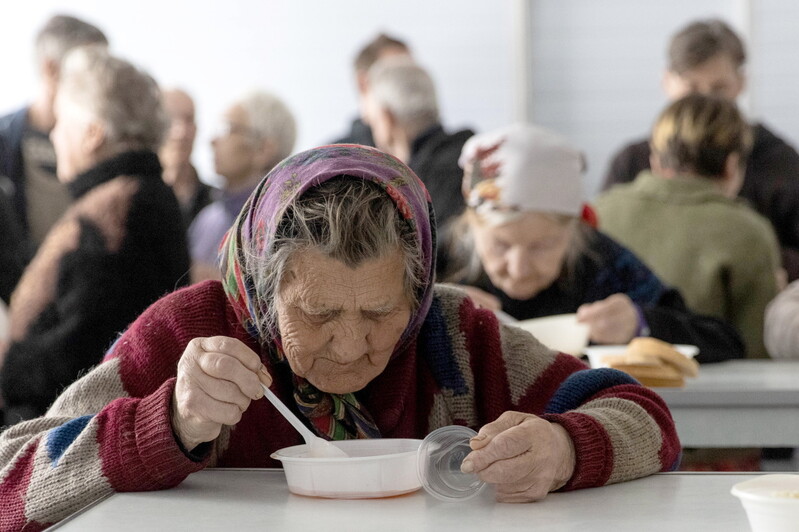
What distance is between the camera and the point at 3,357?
9.30ft

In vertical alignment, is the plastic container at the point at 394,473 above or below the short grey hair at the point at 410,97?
below

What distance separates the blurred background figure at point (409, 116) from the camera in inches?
169

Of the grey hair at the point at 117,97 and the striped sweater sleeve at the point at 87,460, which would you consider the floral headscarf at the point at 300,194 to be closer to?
the striped sweater sleeve at the point at 87,460

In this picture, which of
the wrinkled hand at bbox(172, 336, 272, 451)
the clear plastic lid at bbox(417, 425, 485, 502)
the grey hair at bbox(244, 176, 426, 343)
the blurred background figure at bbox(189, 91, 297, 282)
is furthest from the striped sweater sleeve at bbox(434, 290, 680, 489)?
the blurred background figure at bbox(189, 91, 297, 282)

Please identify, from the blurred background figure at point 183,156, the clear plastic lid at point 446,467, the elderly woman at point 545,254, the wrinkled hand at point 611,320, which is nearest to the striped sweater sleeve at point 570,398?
the clear plastic lid at point 446,467

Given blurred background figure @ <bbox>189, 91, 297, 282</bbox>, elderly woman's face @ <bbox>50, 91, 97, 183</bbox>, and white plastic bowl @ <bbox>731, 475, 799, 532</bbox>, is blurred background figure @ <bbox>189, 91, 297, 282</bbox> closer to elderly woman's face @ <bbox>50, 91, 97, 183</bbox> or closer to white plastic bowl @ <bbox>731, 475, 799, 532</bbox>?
elderly woman's face @ <bbox>50, 91, 97, 183</bbox>

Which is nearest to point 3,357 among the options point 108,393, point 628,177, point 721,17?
point 108,393

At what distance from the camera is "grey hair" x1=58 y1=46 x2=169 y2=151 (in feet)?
9.80

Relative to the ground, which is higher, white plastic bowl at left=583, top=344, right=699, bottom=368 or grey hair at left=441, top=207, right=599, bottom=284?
grey hair at left=441, top=207, right=599, bottom=284

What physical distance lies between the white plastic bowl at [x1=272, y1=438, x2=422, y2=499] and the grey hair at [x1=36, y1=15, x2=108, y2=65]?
10.4 feet

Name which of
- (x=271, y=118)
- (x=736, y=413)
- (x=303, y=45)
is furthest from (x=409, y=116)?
(x=736, y=413)

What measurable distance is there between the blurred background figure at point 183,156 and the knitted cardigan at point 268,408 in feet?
11.6

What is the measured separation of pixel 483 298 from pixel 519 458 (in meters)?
1.69

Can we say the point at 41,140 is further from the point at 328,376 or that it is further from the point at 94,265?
the point at 328,376
